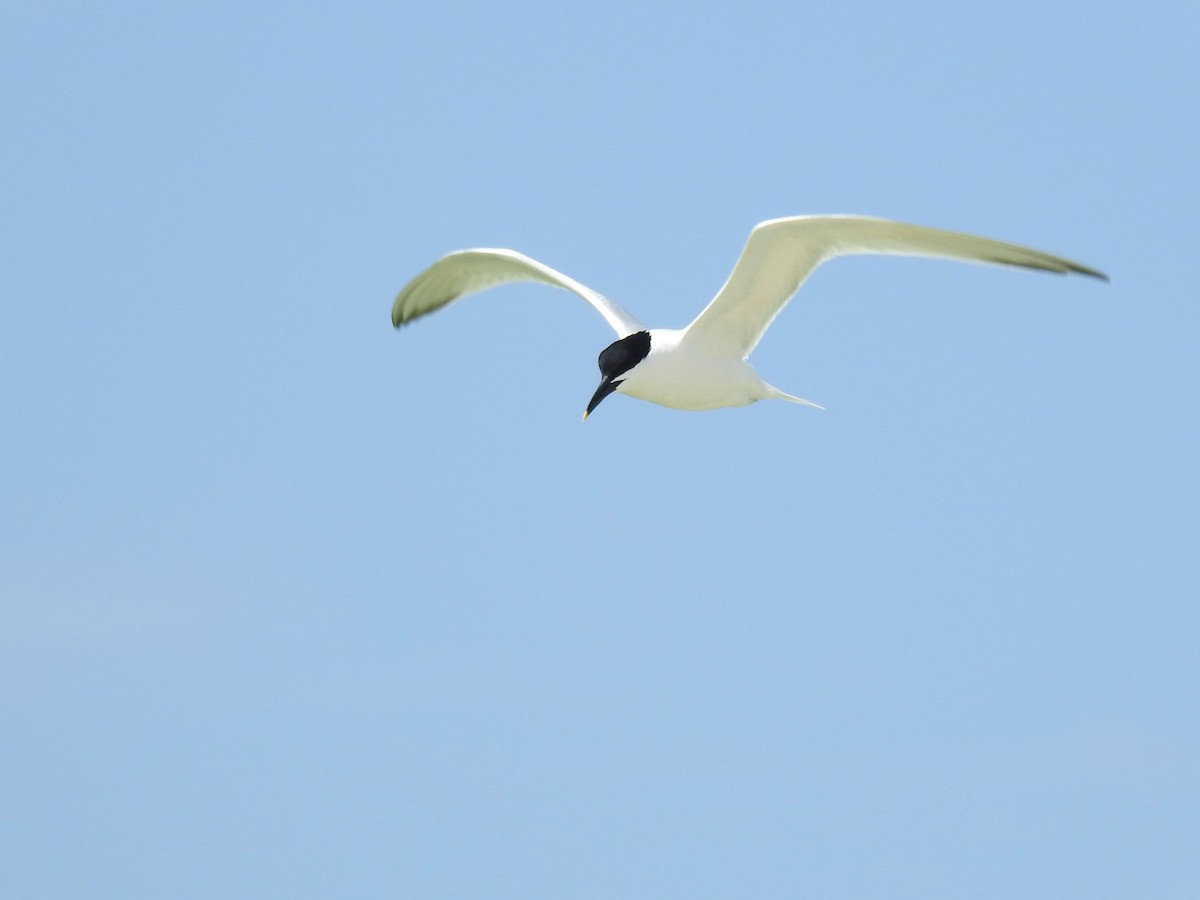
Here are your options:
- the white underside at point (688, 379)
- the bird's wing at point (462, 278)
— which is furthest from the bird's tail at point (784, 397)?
the bird's wing at point (462, 278)

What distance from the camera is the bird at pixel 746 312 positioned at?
8.32 meters

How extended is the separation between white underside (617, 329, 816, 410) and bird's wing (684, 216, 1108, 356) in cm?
12

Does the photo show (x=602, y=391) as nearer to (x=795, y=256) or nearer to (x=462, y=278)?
(x=795, y=256)

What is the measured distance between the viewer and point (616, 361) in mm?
9430

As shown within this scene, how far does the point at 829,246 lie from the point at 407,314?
14.4 ft

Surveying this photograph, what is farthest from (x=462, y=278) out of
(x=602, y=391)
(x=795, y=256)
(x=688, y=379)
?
(x=795, y=256)

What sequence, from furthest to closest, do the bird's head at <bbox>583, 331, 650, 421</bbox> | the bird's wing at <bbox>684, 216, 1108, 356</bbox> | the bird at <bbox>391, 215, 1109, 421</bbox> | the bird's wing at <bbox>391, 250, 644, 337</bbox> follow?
the bird's wing at <bbox>391, 250, 644, 337</bbox>
the bird's head at <bbox>583, 331, 650, 421</bbox>
the bird at <bbox>391, 215, 1109, 421</bbox>
the bird's wing at <bbox>684, 216, 1108, 356</bbox>

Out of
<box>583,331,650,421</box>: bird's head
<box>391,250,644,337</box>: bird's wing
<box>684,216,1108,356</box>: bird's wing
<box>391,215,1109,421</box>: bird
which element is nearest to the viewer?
<box>684,216,1108,356</box>: bird's wing

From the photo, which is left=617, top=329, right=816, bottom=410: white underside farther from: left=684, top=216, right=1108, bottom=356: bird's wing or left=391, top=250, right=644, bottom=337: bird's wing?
left=391, top=250, right=644, bottom=337: bird's wing

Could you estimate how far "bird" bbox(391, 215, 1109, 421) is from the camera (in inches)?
328

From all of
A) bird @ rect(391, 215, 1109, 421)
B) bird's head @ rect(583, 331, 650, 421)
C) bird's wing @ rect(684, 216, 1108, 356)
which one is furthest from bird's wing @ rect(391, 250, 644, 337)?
bird's wing @ rect(684, 216, 1108, 356)

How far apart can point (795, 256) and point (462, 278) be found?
3872 millimetres

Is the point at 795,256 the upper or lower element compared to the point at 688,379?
upper

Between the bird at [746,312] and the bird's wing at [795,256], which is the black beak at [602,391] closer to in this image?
the bird at [746,312]
